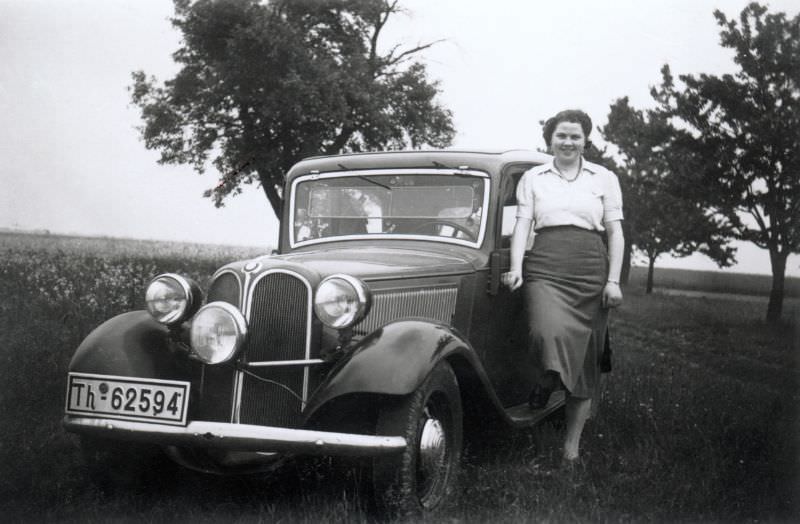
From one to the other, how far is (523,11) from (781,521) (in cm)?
313

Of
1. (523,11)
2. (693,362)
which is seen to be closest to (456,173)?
(523,11)

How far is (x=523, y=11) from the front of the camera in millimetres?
4520

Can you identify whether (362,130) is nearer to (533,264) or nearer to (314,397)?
(533,264)

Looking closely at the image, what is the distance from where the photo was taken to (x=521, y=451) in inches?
160

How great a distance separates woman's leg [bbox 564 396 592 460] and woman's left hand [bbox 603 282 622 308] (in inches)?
21.6

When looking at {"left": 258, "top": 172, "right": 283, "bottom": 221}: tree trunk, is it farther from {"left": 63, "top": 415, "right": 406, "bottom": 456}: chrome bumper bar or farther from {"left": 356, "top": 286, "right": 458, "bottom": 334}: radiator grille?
{"left": 63, "top": 415, "right": 406, "bottom": 456}: chrome bumper bar

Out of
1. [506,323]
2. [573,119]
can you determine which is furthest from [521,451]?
[573,119]

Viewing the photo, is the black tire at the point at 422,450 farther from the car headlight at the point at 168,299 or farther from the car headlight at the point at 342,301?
the car headlight at the point at 168,299

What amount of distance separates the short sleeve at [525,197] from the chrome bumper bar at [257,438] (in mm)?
1685

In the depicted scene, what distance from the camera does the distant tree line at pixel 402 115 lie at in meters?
5.82

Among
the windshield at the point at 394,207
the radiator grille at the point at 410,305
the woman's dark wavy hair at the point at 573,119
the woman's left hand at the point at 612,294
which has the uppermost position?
the woman's dark wavy hair at the point at 573,119

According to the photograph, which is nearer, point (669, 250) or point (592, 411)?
point (592, 411)

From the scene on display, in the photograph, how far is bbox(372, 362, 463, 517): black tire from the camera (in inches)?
108

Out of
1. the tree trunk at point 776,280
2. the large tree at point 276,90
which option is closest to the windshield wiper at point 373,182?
the tree trunk at point 776,280
